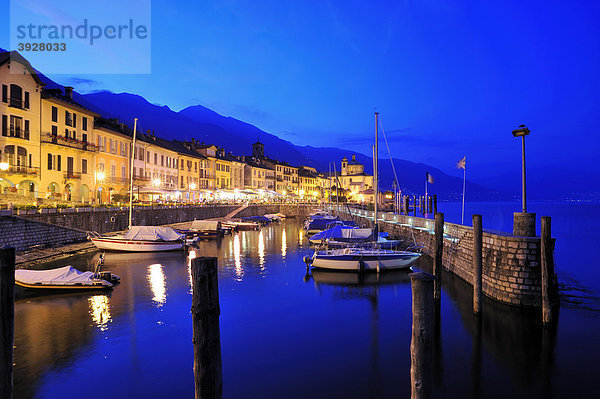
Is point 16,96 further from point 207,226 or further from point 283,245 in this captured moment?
point 283,245

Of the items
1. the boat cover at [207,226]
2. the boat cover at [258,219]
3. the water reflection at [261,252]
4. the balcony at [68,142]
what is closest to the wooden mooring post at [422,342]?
the water reflection at [261,252]

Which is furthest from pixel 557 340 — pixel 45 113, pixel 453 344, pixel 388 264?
pixel 45 113

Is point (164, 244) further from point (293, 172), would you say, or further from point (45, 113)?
point (293, 172)

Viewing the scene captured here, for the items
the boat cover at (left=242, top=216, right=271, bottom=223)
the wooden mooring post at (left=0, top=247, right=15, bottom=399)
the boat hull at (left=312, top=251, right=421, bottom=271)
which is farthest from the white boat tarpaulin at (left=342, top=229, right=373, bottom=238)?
the boat cover at (left=242, top=216, right=271, bottom=223)

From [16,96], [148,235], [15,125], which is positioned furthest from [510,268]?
[16,96]

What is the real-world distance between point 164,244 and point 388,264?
21104mm

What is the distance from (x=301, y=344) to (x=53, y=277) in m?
14.1

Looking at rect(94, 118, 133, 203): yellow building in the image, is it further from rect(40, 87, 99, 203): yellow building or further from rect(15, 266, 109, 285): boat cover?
rect(15, 266, 109, 285): boat cover

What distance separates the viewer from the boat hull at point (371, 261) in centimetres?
2438

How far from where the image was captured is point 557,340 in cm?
1310

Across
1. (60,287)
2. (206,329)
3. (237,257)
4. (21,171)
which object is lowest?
(237,257)

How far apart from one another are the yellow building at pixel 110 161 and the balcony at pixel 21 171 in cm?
981

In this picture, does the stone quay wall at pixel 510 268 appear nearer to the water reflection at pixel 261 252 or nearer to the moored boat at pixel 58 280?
the water reflection at pixel 261 252

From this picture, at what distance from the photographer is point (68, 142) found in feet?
135
